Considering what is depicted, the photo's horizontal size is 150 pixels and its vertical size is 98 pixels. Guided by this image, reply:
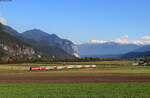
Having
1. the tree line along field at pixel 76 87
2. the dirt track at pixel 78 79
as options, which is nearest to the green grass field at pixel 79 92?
the tree line along field at pixel 76 87

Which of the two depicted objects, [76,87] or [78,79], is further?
[78,79]

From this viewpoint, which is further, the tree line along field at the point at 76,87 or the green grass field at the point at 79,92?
the tree line along field at the point at 76,87

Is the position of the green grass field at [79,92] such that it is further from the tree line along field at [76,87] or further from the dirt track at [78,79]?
the dirt track at [78,79]

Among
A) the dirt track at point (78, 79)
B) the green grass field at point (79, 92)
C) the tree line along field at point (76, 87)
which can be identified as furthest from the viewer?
the dirt track at point (78, 79)

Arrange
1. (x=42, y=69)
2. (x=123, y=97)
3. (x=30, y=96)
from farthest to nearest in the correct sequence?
(x=42, y=69) < (x=30, y=96) < (x=123, y=97)

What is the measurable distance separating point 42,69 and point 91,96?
6662 centimetres

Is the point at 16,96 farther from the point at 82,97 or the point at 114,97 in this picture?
the point at 114,97

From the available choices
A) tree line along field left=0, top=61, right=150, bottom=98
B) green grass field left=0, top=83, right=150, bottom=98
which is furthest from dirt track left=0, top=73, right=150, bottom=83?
green grass field left=0, top=83, right=150, bottom=98

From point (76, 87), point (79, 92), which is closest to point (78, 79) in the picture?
point (76, 87)

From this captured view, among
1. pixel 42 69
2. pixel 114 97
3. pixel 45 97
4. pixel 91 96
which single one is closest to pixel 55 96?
pixel 45 97

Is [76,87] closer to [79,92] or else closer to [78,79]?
[79,92]

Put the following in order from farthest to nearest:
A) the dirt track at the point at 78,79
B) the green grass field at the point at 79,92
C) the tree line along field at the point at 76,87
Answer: the dirt track at the point at 78,79
the tree line along field at the point at 76,87
the green grass field at the point at 79,92

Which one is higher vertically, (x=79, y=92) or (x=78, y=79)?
(x=78, y=79)

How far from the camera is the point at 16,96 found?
2678 centimetres
